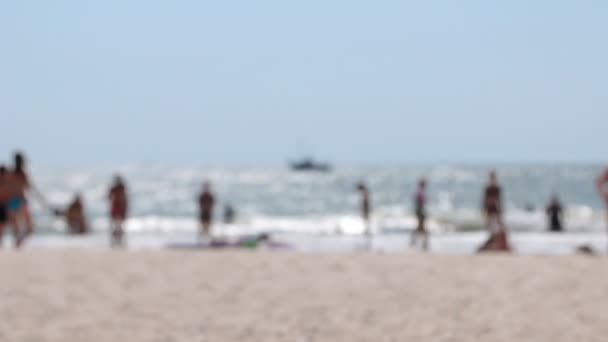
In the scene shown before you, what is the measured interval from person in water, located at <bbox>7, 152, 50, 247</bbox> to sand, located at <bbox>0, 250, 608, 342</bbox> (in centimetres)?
111

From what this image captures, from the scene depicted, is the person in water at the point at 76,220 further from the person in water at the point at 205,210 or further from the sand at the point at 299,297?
the sand at the point at 299,297

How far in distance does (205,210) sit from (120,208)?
12.5ft

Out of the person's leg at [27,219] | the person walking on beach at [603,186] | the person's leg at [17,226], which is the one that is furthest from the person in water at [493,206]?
the person walking on beach at [603,186]

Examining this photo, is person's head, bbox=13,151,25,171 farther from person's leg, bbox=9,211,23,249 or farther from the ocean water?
the ocean water

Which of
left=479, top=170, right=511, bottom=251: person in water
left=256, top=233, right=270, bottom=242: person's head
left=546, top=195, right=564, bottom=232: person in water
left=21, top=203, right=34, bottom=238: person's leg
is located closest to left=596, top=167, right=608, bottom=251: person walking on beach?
left=21, top=203, right=34, bottom=238: person's leg

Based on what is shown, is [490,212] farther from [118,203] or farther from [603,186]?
[603,186]

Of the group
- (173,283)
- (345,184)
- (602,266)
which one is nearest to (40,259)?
(173,283)

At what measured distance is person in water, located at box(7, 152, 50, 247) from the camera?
1532 centimetres

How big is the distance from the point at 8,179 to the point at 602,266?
8.27m

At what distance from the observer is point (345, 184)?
150625mm

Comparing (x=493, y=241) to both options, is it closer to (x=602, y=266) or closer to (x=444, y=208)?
(x=602, y=266)

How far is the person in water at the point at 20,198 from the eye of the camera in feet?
50.3

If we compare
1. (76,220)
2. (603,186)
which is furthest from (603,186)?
(76,220)

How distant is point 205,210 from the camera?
24.0 meters
